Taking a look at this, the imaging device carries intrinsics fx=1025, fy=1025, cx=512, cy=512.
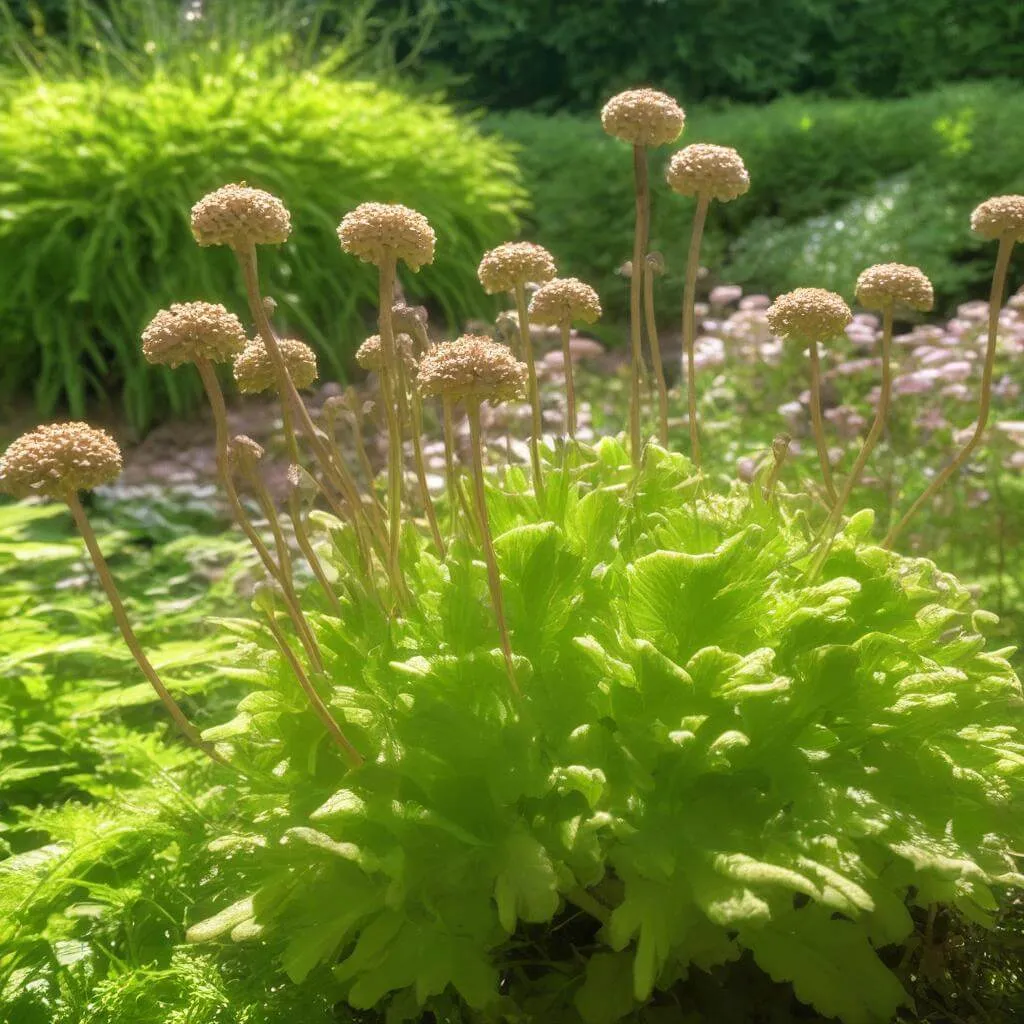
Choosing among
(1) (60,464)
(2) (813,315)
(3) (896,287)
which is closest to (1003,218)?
(3) (896,287)

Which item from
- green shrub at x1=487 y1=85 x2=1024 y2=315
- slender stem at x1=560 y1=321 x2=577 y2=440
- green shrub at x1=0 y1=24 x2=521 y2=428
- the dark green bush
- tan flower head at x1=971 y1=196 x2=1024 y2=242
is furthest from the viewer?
the dark green bush

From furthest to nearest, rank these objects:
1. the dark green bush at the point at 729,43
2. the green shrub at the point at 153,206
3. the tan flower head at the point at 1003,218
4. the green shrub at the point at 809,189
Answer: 1. the dark green bush at the point at 729,43
2. the green shrub at the point at 809,189
3. the green shrub at the point at 153,206
4. the tan flower head at the point at 1003,218

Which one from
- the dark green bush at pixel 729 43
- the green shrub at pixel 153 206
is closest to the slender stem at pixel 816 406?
the green shrub at pixel 153 206

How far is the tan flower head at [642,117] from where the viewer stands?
141cm

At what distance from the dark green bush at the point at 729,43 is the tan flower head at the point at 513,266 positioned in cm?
864

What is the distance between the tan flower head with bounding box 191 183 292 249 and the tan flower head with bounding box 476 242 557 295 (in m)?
0.38

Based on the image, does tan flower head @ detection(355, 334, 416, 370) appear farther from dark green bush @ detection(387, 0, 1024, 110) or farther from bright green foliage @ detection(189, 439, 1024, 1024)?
dark green bush @ detection(387, 0, 1024, 110)

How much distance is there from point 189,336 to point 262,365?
0.22 metres

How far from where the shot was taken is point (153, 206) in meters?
4.83

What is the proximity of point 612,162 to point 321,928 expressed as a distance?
6063 millimetres

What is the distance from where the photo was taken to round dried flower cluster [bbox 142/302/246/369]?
1148 mm

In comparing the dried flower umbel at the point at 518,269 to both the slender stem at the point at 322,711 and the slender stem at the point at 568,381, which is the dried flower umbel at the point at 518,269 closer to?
the slender stem at the point at 568,381

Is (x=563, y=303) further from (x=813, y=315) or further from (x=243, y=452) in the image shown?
(x=243, y=452)

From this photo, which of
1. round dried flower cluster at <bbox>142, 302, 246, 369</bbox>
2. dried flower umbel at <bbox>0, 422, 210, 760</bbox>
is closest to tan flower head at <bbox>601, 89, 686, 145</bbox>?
round dried flower cluster at <bbox>142, 302, 246, 369</bbox>
